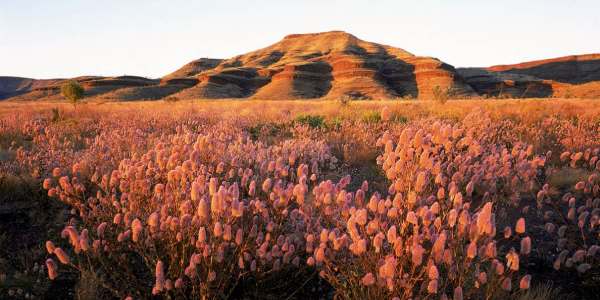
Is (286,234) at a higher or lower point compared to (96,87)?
lower

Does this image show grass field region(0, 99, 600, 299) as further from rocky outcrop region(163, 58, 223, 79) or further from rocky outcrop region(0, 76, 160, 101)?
rocky outcrop region(163, 58, 223, 79)

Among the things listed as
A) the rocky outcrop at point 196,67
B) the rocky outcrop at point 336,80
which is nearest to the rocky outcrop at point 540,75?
the rocky outcrop at point 336,80

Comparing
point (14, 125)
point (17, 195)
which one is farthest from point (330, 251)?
point (14, 125)

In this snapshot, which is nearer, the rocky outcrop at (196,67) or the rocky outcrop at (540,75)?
the rocky outcrop at (540,75)

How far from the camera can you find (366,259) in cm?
190

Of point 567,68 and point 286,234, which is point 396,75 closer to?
point 567,68

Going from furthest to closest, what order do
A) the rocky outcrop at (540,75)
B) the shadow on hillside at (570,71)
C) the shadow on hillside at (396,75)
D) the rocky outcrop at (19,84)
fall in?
the rocky outcrop at (19,84)
the shadow on hillside at (570,71)
the shadow on hillside at (396,75)
the rocky outcrop at (540,75)

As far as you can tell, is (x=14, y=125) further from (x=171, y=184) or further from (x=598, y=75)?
(x=598, y=75)

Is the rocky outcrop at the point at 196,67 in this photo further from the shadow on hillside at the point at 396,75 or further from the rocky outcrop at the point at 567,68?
the rocky outcrop at the point at 567,68

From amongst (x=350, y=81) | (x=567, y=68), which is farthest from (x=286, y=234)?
(x=567, y=68)

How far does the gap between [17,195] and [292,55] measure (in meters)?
136

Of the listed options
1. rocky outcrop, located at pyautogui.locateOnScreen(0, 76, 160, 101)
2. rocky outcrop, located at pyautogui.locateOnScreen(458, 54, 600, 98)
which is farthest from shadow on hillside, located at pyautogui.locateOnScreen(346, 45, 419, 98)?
rocky outcrop, located at pyautogui.locateOnScreen(0, 76, 160, 101)

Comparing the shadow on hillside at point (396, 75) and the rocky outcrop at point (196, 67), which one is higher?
the rocky outcrop at point (196, 67)

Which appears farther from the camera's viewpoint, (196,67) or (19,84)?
(19,84)
